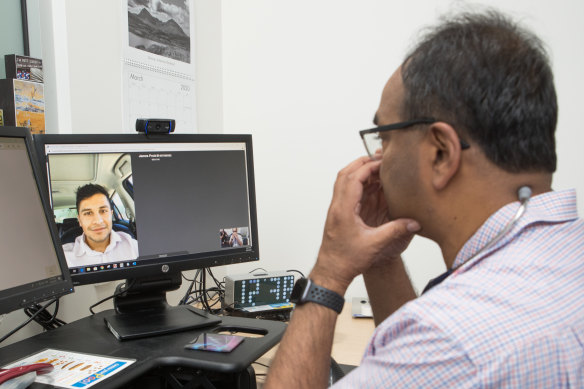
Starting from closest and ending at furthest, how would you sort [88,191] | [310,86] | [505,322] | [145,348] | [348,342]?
[505,322] < [145,348] < [88,191] < [348,342] < [310,86]

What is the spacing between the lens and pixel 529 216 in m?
0.70

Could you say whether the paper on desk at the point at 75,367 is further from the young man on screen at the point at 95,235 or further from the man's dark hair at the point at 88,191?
the man's dark hair at the point at 88,191

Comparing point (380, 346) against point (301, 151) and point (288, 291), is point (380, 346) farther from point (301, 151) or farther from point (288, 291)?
point (301, 151)

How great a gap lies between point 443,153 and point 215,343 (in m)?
0.65

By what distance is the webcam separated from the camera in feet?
4.06

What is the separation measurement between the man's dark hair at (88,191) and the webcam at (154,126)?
0.17 m

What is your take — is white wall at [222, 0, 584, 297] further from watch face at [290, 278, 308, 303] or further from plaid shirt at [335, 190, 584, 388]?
plaid shirt at [335, 190, 584, 388]

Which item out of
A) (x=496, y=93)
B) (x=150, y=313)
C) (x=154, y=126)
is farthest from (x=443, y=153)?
(x=150, y=313)

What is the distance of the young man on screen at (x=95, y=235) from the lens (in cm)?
117

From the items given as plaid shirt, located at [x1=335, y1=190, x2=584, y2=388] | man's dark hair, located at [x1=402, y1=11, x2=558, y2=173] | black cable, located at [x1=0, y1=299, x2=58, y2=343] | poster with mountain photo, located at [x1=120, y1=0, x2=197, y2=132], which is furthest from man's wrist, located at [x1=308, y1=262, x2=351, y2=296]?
poster with mountain photo, located at [x1=120, y1=0, x2=197, y2=132]

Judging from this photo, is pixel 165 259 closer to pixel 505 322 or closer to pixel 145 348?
pixel 145 348

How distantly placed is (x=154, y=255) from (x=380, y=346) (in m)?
0.73

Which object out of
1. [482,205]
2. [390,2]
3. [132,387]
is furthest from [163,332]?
[390,2]

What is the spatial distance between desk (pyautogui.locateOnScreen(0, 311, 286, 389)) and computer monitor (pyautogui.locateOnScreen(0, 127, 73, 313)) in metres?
0.16
